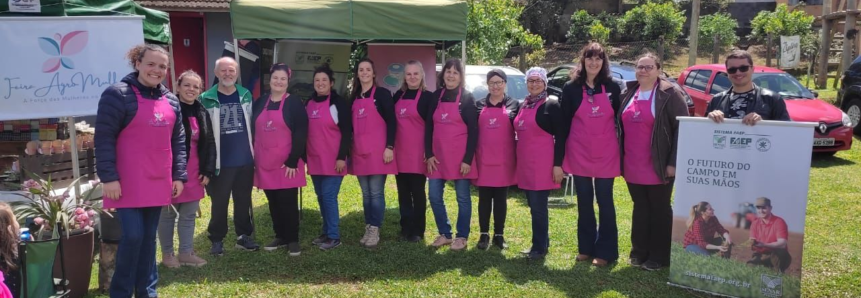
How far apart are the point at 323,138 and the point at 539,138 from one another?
1772 millimetres

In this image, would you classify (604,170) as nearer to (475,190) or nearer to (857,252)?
(857,252)

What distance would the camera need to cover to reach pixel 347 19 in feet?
19.1

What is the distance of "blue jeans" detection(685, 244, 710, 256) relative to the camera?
443cm

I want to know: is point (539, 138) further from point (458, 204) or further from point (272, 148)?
point (272, 148)

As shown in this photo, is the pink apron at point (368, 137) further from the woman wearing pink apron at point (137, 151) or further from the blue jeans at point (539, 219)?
the woman wearing pink apron at point (137, 151)

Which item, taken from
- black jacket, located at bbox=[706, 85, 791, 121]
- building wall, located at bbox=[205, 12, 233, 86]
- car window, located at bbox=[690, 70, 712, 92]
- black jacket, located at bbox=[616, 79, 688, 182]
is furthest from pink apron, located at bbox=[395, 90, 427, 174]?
building wall, located at bbox=[205, 12, 233, 86]

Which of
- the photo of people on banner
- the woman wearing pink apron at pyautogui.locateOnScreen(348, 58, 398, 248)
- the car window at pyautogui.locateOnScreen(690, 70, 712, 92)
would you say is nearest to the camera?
the photo of people on banner

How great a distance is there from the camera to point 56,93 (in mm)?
4910

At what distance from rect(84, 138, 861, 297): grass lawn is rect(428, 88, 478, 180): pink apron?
0.71m

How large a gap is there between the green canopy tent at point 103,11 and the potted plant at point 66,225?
55.3 inches

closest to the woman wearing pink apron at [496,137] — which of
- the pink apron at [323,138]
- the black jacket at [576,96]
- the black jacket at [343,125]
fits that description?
the black jacket at [576,96]

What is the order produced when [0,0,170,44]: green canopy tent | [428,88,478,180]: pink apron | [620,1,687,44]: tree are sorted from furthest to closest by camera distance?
[620,1,687,44]: tree
[428,88,478,180]: pink apron
[0,0,170,44]: green canopy tent

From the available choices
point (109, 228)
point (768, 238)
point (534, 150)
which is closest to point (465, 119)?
point (534, 150)

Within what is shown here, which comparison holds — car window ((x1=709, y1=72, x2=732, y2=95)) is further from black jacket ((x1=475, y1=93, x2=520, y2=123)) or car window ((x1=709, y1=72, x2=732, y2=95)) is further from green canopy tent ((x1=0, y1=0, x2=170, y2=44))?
green canopy tent ((x1=0, y1=0, x2=170, y2=44))
